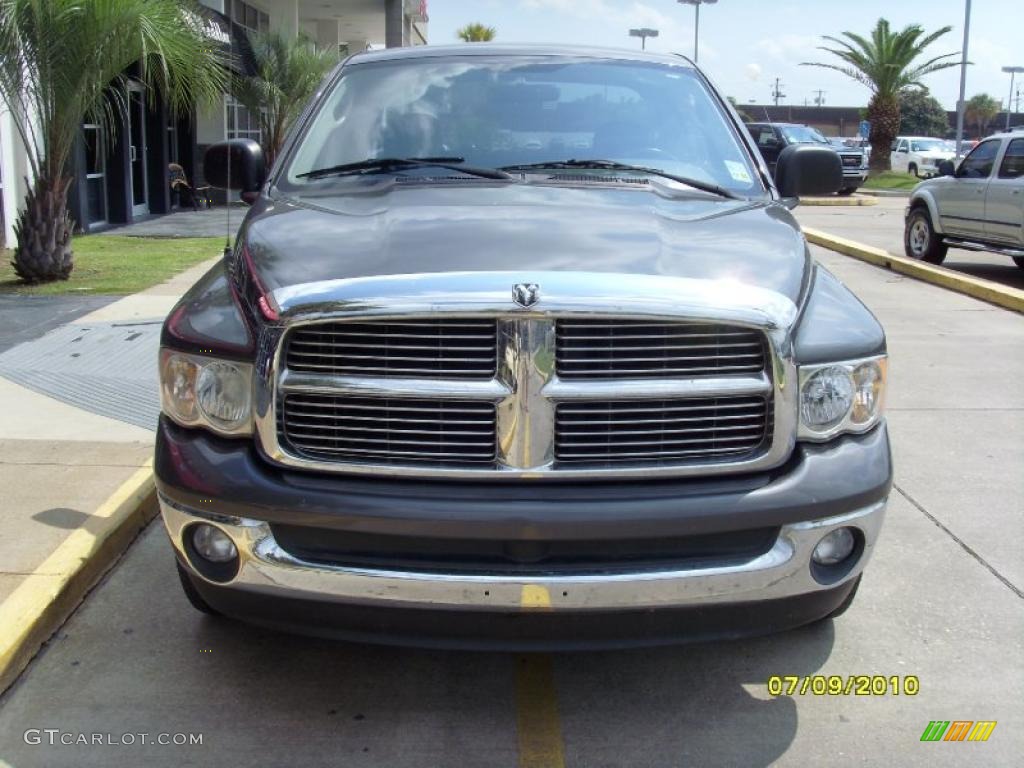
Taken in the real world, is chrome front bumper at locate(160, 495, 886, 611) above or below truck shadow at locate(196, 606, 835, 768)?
above

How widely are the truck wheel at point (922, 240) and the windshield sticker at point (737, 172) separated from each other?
1150 cm

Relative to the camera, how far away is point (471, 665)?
3766 millimetres

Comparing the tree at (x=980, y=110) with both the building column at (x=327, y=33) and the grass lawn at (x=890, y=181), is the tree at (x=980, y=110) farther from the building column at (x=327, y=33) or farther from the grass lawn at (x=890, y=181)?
the building column at (x=327, y=33)

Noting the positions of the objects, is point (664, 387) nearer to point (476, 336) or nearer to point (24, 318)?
point (476, 336)

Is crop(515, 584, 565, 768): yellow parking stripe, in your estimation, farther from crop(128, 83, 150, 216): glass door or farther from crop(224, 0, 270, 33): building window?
crop(224, 0, 270, 33): building window

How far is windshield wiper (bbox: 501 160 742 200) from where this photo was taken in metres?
4.29

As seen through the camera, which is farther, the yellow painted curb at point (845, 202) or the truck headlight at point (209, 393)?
the yellow painted curb at point (845, 202)

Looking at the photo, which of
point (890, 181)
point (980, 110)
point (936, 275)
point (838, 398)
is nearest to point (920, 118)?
point (980, 110)

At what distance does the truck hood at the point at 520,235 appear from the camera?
3162mm

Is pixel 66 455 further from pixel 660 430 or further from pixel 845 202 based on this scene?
pixel 845 202

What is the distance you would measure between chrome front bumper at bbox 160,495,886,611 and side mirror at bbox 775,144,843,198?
2.09 metres

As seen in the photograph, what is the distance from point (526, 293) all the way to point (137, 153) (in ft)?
58.7

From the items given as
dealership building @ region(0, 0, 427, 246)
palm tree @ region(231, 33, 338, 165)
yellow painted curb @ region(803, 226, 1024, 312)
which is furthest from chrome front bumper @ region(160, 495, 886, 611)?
palm tree @ region(231, 33, 338, 165)

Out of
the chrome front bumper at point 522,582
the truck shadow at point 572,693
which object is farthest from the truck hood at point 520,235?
the truck shadow at point 572,693
